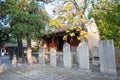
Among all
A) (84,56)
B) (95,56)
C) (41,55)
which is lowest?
(95,56)

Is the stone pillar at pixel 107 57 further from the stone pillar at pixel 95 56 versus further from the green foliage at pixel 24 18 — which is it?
the green foliage at pixel 24 18

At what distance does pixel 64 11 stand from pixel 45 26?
264cm

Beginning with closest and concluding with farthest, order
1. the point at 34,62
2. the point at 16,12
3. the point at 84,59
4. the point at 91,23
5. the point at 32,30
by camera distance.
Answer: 1. the point at 84,59
2. the point at 16,12
3. the point at 32,30
4. the point at 34,62
5. the point at 91,23

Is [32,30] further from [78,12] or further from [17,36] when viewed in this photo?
[78,12]

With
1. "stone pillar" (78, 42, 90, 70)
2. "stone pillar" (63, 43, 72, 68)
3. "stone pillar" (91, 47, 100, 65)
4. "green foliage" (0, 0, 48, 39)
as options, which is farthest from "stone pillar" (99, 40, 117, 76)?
"green foliage" (0, 0, 48, 39)

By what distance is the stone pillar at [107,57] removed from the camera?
9352mm

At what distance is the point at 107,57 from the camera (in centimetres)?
958

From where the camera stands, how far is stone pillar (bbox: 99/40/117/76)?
9.35 metres

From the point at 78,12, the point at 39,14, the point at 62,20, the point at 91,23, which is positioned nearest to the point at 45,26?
the point at 39,14

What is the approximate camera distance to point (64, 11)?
13.8m

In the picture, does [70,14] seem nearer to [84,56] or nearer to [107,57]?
[84,56]

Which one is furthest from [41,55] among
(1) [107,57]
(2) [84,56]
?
(1) [107,57]

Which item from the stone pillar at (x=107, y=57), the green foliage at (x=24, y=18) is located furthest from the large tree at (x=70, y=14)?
the stone pillar at (x=107, y=57)

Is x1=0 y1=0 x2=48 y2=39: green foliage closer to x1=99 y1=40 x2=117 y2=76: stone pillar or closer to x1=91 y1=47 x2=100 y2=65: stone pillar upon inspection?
x1=91 y1=47 x2=100 y2=65: stone pillar
